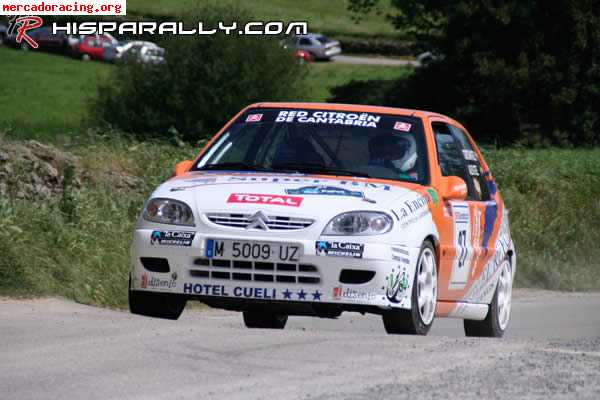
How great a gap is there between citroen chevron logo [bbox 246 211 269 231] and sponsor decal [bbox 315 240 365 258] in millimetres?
343

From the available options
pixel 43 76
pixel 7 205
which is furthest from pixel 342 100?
pixel 7 205

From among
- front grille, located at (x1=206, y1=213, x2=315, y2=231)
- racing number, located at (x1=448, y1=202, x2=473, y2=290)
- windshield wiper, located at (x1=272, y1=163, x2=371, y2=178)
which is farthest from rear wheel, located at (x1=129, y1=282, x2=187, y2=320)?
racing number, located at (x1=448, y1=202, x2=473, y2=290)

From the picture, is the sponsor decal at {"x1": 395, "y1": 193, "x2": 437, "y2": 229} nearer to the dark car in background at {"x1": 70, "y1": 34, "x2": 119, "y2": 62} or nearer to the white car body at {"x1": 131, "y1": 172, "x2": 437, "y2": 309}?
the white car body at {"x1": 131, "y1": 172, "x2": 437, "y2": 309}

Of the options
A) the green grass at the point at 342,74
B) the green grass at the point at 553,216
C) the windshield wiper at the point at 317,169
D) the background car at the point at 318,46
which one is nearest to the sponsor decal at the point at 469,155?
the windshield wiper at the point at 317,169

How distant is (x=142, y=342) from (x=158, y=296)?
50.3 inches

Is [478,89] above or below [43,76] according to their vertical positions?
above

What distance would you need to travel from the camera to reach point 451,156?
10.6 metres

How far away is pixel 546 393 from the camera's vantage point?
22.1 ft

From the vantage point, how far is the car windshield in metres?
9.85

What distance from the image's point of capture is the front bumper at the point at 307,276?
8766 mm

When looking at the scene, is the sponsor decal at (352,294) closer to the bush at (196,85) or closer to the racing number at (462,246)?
the racing number at (462,246)

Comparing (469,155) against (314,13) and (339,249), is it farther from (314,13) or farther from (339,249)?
(314,13)

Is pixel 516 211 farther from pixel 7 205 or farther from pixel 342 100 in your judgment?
pixel 342 100

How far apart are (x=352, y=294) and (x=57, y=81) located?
51.5 meters
